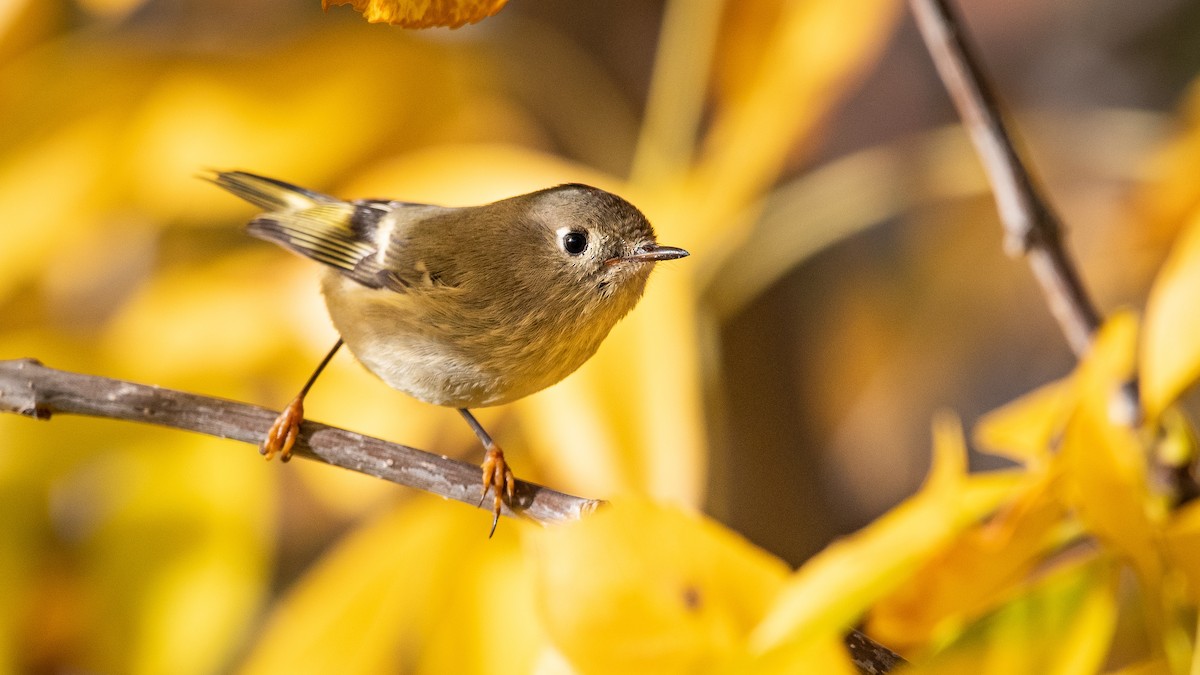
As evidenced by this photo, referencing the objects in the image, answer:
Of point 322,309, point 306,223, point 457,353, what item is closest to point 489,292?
point 457,353

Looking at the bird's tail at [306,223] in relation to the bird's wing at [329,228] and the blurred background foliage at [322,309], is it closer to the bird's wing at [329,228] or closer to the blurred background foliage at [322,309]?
the bird's wing at [329,228]

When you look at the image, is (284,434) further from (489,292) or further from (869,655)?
(869,655)

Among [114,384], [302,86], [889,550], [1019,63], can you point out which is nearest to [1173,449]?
[889,550]

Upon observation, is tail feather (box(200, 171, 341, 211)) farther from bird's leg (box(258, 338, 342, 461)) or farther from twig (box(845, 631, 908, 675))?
twig (box(845, 631, 908, 675))

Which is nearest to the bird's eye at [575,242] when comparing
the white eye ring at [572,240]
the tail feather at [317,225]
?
the white eye ring at [572,240]

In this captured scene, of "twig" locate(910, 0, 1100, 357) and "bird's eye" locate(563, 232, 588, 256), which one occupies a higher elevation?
"twig" locate(910, 0, 1100, 357)

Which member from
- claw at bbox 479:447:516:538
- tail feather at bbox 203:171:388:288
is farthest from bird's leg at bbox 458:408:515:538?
tail feather at bbox 203:171:388:288

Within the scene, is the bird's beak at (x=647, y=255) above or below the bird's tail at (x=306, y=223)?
above

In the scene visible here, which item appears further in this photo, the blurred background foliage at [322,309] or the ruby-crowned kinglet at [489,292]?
the blurred background foliage at [322,309]

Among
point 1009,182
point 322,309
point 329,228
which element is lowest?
point 322,309
